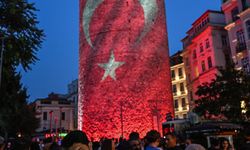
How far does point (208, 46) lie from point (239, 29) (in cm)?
542

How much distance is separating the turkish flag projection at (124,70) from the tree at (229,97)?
4.23m

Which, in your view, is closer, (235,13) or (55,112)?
(235,13)

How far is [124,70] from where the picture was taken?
827 inches

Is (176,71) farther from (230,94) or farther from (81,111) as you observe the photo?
(230,94)

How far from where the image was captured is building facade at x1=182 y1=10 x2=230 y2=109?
99.7 feet

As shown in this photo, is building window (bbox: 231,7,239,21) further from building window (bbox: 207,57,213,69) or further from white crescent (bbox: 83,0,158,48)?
white crescent (bbox: 83,0,158,48)

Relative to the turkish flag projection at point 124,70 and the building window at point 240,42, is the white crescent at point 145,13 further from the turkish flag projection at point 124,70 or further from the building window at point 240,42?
the building window at point 240,42

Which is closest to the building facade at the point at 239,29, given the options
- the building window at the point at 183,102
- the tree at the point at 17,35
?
the building window at the point at 183,102

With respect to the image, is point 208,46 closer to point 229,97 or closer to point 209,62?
point 209,62

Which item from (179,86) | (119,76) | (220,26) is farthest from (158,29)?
(179,86)

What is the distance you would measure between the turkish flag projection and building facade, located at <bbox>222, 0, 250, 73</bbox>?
266 inches

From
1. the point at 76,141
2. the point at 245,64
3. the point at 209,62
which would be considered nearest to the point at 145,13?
the point at 245,64

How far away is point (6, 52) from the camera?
10328 millimetres

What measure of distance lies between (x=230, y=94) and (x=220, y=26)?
1554cm
